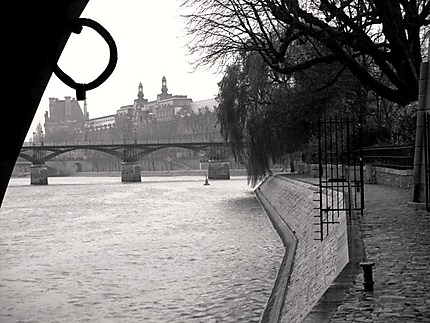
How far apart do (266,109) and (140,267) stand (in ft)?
53.3

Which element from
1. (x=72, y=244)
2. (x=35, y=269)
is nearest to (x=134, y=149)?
(x=72, y=244)

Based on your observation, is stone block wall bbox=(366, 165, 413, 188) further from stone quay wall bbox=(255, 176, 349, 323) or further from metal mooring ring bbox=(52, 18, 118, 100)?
metal mooring ring bbox=(52, 18, 118, 100)

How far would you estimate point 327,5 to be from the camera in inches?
569

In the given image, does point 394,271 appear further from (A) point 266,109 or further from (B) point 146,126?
(B) point 146,126

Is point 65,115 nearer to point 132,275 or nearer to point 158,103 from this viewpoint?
point 158,103

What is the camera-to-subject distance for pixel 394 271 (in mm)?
6484

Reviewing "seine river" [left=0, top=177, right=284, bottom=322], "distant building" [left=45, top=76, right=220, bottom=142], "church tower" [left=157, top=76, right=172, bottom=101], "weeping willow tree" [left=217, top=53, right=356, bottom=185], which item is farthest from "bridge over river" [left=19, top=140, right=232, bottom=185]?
"church tower" [left=157, top=76, right=172, bottom=101]

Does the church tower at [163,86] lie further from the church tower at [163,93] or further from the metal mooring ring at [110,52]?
the metal mooring ring at [110,52]

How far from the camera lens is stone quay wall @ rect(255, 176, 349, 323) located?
765 centimetres

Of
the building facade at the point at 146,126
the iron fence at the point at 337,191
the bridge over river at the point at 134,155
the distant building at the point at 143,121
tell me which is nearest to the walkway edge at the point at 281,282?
the iron fence at the point at 337,191

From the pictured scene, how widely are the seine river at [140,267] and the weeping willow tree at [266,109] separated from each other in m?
3.75

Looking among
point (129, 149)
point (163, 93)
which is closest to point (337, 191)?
point (129, 149)

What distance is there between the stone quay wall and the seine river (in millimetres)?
505

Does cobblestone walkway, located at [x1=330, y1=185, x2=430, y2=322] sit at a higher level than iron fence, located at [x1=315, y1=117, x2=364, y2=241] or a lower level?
lower
